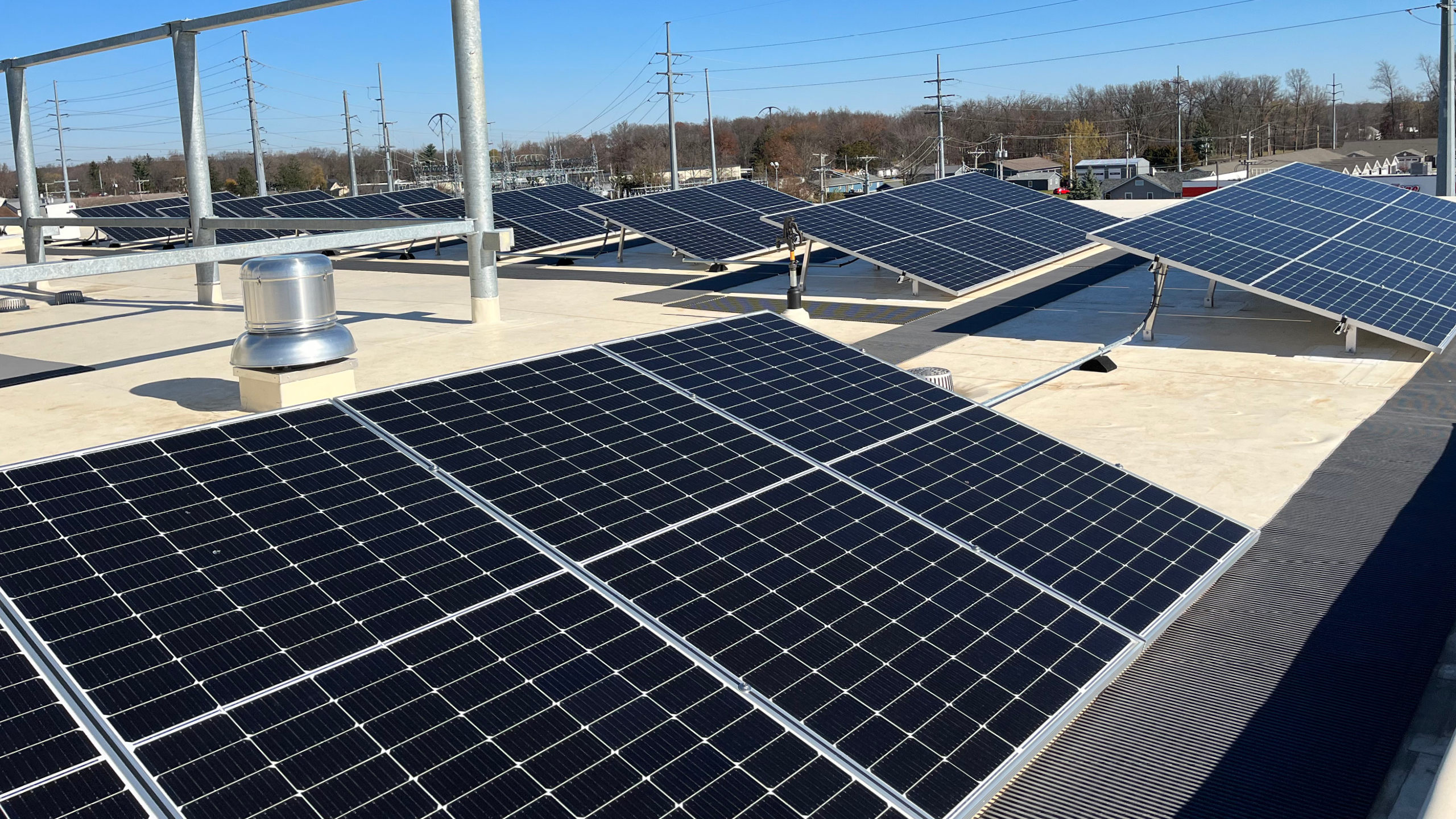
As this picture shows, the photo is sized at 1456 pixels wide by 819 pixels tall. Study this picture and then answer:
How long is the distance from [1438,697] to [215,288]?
3478 centimetres

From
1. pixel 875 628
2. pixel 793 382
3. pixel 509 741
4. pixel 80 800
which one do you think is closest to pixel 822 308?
pixel 793 382

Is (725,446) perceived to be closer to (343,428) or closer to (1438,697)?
(343,428)

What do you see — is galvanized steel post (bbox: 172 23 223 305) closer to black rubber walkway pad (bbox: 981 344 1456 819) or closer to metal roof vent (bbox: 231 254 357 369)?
metal roof vent (bbox: 231 254 357 369)

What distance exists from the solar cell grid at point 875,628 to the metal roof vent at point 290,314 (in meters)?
6.64

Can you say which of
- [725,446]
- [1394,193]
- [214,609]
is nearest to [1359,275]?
[1394,193]

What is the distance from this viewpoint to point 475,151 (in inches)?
1083

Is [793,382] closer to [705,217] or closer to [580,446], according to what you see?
[580,446]

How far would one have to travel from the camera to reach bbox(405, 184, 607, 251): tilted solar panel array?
42.3 m

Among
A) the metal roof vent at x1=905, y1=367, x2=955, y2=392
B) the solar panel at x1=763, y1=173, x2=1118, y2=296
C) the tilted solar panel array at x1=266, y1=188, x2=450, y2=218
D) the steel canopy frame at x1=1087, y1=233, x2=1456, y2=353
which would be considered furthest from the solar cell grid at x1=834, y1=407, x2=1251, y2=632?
the tilted solar panel array at x1=266, y1=188, x2=450, y2=218

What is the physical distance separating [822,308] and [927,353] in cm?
670

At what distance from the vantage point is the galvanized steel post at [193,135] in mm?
31594

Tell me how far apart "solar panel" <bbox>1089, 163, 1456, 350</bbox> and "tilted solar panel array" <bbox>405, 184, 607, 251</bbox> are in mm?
24082

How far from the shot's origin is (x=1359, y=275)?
2211 cm

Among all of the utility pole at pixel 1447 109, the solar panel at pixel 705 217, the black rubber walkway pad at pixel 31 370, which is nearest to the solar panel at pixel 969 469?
the black rubber walkway pad at pixel 31 370
